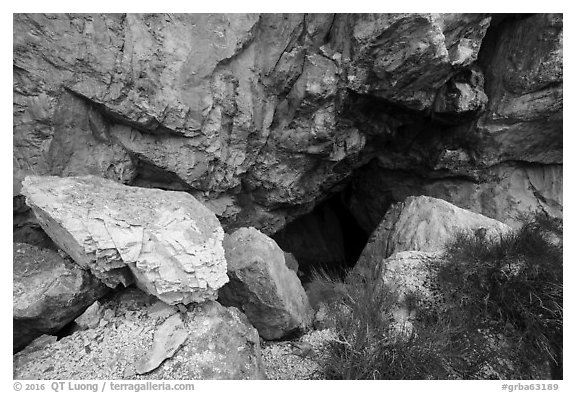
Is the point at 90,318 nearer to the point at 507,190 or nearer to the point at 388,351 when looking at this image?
the point at 388,351

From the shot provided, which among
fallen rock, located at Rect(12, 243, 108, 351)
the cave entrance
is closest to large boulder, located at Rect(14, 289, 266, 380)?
fallen rock, located at Rect(12, 243, 108, 351)

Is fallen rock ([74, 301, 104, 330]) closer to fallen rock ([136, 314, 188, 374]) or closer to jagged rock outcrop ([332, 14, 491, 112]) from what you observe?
fallen rock ([136, 314, 188, 374])

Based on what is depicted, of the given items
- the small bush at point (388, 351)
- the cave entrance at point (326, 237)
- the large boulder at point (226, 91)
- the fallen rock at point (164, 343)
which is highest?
the large boulder at point (226, 91)

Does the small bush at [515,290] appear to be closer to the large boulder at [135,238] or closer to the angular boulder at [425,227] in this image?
the angular boulder at [425,227]

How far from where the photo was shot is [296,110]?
464 cm

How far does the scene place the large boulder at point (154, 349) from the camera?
2496mm

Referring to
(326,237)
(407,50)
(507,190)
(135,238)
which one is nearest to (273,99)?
(407,50)

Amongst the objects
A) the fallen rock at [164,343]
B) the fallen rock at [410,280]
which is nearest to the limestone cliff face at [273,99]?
the fallen rock at [164,343]

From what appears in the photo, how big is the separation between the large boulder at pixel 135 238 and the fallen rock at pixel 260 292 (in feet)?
1.89

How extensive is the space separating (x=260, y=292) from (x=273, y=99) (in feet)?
8.22

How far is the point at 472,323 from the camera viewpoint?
2887 mm

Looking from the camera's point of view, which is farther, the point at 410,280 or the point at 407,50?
the point at 407,50

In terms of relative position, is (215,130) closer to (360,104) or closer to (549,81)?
(360,104)

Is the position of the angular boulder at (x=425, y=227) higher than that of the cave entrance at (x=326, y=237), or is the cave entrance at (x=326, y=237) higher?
the angular boulder at (x=425, y=227)
